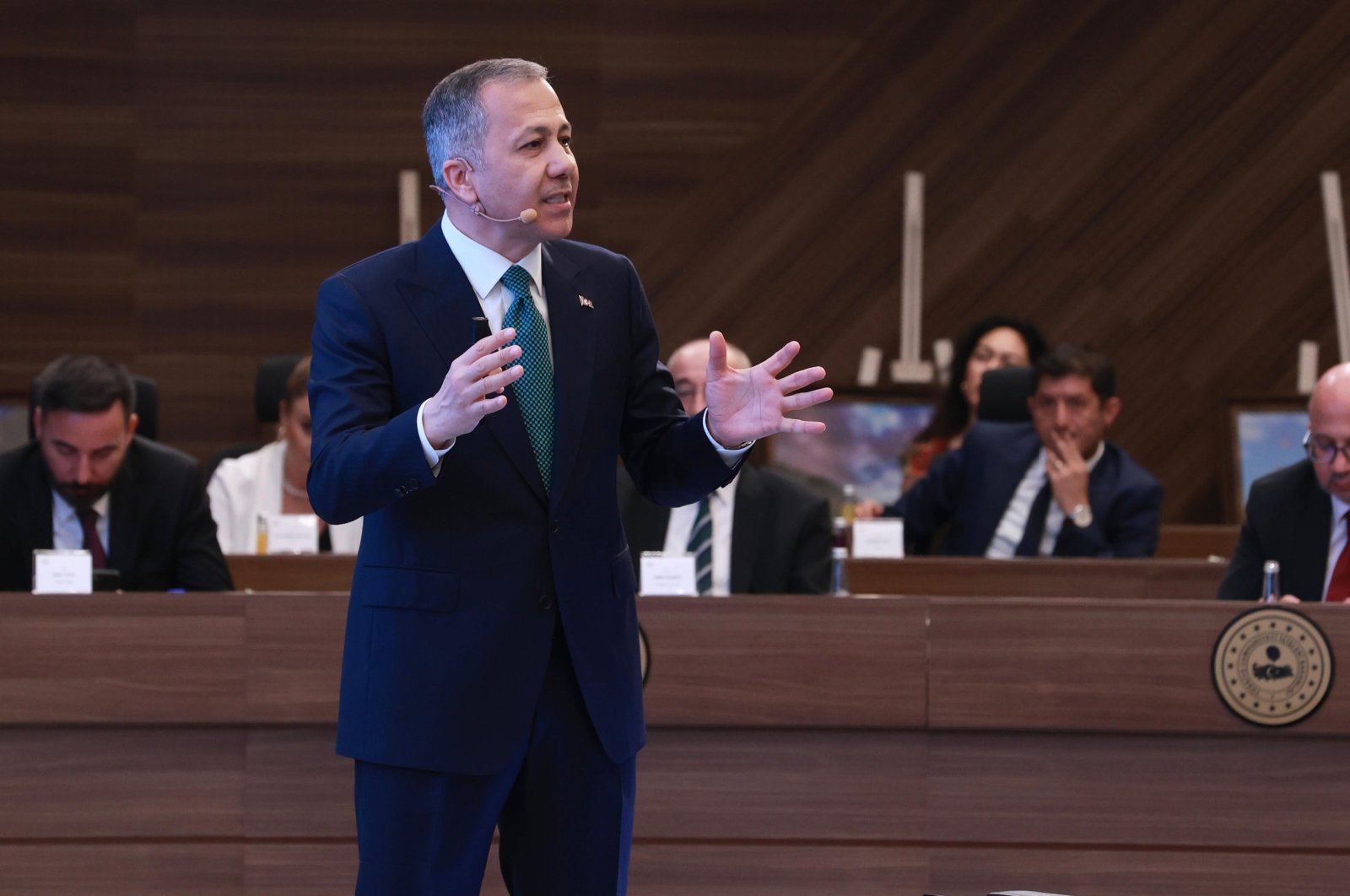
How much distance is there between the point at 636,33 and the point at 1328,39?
9.02 ft

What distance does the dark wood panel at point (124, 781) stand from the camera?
2938 millimetres

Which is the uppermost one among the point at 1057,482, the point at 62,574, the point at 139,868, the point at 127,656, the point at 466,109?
the point at 466,109

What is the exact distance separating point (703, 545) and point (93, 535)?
1424 mm

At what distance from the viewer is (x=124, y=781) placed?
2.96 meters

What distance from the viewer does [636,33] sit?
6.25 m

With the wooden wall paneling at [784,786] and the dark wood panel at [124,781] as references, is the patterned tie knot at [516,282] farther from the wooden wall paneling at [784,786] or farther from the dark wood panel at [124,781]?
the dark wood panel at [124,781]

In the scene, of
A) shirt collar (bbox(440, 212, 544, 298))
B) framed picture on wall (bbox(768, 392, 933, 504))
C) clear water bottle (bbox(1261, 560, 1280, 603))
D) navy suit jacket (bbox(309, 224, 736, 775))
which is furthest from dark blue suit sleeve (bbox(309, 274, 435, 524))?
framed picture on wall (bbox(768, 392, 933, 504))

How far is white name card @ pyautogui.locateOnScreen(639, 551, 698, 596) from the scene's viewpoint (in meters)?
3.22

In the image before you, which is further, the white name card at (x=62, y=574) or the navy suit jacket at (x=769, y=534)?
the navy suit jacket at (x=769, y=534)

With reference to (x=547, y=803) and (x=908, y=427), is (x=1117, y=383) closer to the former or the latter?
(x=908, y=427)

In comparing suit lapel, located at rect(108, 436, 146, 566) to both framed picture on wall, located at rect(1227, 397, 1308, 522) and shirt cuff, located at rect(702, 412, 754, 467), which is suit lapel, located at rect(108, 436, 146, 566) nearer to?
shirt cuff, located at rect(702, 412, 754, 467)

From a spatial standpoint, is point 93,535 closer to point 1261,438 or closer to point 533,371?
point 533,371

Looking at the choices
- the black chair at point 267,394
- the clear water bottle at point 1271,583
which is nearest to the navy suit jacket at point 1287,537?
the clear water bottle at point 1271,583

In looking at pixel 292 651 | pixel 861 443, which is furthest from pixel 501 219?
pixel 861 443
